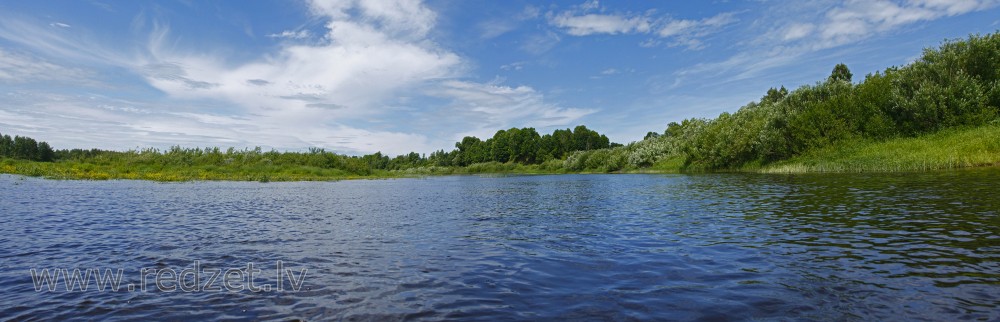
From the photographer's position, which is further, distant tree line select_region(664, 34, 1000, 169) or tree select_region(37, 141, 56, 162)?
tree select_region(37, 141, 56, 162)

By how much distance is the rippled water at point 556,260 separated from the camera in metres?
8.60

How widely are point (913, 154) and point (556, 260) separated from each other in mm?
59737

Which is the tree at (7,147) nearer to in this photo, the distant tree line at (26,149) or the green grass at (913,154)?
the distant tree line at (26,149)

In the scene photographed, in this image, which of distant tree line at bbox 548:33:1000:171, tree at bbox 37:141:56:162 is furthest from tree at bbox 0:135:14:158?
distant tree line at bbox 548:33:1000:171

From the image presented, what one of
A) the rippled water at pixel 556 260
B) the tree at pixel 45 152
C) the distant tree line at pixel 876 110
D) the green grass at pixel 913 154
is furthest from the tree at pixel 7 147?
the green grass at pixel 913 154

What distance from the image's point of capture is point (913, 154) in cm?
5266

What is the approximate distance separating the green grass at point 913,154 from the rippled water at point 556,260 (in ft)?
101

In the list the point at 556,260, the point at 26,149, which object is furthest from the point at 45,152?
the point at 556,260

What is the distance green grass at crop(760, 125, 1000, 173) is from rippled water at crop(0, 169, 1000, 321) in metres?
30.9

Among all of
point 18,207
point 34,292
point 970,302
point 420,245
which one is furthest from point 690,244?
point 18,207

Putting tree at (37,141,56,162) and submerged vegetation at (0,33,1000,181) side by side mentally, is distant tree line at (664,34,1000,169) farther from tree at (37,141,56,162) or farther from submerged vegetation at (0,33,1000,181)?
tree at (37,141,56,162)

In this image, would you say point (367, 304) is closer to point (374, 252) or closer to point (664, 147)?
point (374, 252)

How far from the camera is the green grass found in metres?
47.5

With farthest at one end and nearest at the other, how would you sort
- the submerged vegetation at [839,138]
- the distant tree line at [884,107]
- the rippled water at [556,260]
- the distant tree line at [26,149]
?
the distant tree line at [26,149] → the distant tree line at [884,107] → the submerged vegetation at [839,138] → the rippled water at [556,260]
